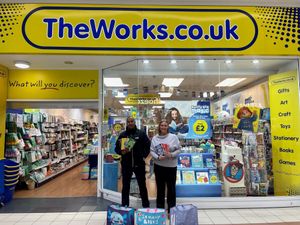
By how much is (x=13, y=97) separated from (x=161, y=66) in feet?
11.4

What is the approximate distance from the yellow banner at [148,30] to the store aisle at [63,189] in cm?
333

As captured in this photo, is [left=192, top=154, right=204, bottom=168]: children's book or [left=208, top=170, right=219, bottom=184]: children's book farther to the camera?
[left=192, top=154, right=204, bottom=168]: children's book

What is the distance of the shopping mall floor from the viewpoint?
399cm

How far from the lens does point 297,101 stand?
5.00 m

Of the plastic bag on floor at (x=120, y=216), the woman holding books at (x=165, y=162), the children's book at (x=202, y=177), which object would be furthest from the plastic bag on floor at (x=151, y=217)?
the children's book at (x=202, y=177)

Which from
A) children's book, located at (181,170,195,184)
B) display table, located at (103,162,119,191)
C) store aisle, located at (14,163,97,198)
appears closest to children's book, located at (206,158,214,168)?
children's book, located at (181,170,195,184)

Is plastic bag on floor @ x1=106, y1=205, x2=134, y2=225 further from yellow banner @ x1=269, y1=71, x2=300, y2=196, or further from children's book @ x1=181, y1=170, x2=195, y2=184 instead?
yellow banner @ x1=269, y1=71, x2=300, y2=196

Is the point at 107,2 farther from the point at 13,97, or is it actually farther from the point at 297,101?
the point at 297,101

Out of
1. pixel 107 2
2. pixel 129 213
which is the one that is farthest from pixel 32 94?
pixel 129 213

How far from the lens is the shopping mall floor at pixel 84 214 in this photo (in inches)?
157

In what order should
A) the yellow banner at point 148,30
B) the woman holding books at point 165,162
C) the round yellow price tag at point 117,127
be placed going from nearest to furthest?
the woman holding books at point 165,162 → the yellow banner at point 148,30 → the round yellow price tag at point 117,127

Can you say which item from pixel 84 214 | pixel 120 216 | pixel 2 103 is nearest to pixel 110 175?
pixel 84 214

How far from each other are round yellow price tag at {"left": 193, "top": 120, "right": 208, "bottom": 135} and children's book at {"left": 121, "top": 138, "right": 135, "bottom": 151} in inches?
63.0

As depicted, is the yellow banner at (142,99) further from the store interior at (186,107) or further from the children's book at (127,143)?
the children's book at (127,143)
